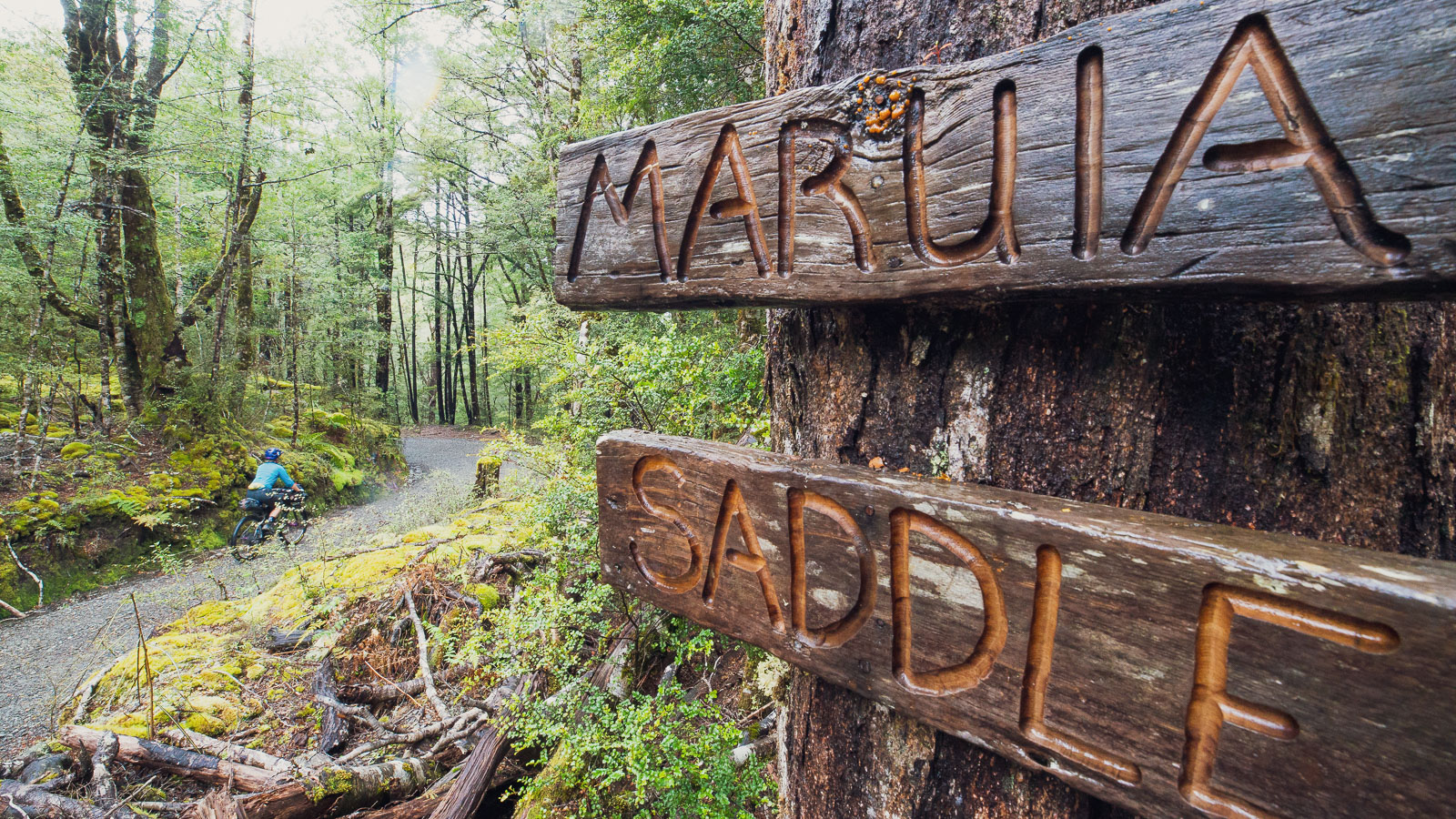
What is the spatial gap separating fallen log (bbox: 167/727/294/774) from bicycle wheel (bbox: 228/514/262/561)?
15.2 feet

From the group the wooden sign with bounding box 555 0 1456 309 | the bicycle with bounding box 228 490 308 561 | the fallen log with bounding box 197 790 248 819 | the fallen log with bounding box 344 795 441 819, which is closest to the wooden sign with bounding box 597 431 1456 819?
the wooden sign with bounding box 555 0 1456 309

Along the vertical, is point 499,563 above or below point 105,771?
above

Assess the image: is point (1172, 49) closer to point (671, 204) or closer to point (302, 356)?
point (671, 204)

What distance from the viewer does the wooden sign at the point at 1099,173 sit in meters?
0.55

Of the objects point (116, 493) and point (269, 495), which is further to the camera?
point (269, 495)

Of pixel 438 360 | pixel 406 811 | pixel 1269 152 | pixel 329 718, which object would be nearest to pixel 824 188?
pixel 1269 152

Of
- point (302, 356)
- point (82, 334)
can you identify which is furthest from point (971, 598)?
point (302, 356)

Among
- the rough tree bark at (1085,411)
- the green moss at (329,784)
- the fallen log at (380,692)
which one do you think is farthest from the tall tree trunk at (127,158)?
the rough tree bark at (1085,411)

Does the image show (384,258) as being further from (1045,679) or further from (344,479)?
(1045,679)

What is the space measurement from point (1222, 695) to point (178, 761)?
468 cm

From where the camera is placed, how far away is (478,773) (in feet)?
9.66

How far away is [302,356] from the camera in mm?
12531

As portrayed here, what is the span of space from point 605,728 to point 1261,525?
2.49 m

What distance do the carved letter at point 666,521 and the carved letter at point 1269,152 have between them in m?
0.76
